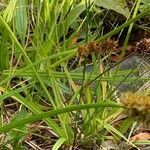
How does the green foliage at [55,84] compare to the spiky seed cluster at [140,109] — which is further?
the green foliage at [55,84]

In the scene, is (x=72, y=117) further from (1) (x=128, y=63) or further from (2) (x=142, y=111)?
(2) (x=142, y=111)

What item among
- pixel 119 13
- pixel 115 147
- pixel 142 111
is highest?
pixel 142 111

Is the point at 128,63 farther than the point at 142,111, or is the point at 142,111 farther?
the point at 128,63

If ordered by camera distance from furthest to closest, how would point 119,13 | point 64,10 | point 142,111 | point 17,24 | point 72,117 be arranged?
point 119,13 < point 64,10 < point 17,24 < point 72,117 < point 142,111

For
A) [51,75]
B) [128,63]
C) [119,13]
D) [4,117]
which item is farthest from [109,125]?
[119,13]

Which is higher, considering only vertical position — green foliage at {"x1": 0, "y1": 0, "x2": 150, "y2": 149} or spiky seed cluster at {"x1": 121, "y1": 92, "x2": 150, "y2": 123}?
spiky seed cluster at {"x1": 121, "y1": 92, "x2": 150, "y2": 123}

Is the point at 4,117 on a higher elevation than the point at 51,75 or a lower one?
lower

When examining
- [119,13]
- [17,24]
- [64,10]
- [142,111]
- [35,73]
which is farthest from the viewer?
[119,13]

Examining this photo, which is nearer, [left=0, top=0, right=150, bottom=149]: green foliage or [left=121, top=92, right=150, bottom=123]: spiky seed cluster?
[left=121, top=92, right=150, bottom=123]: spiky seed cluster

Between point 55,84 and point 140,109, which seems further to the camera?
point 55,84

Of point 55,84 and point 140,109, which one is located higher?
point 140,109

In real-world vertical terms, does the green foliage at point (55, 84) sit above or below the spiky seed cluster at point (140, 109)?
below
